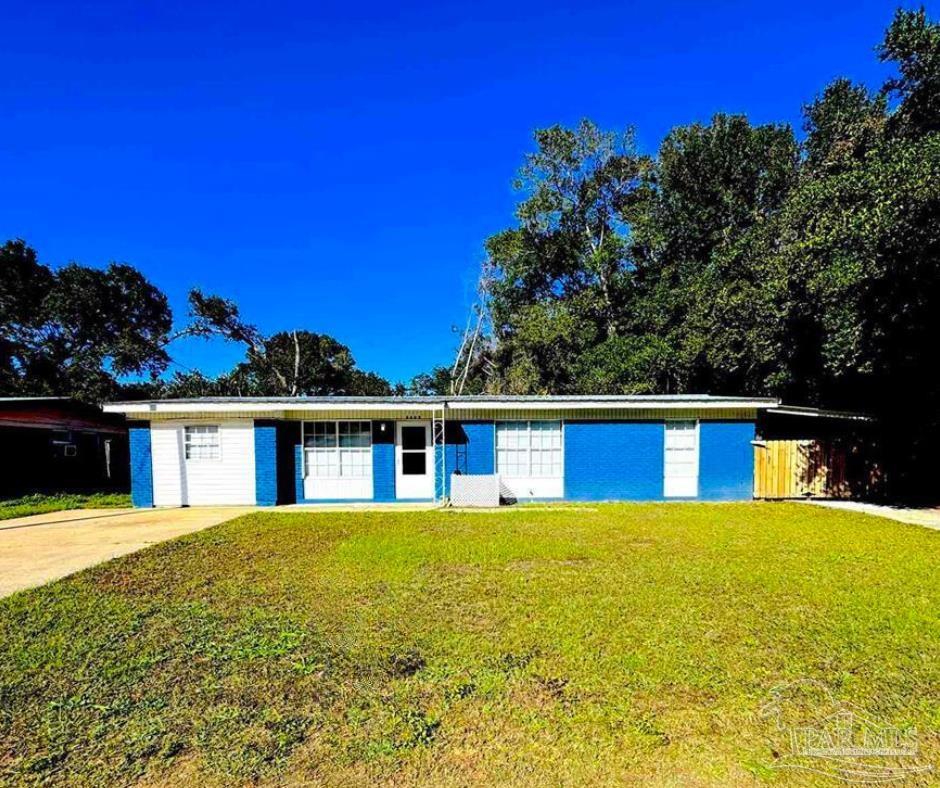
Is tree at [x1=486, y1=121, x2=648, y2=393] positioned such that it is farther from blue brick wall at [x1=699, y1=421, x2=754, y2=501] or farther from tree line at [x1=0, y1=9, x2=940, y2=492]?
blue brick wall at [x1=699, y1=421, x2=754, y2=501]

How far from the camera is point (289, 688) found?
368 centimetres

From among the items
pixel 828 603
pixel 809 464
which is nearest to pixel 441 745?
pixel 828 603

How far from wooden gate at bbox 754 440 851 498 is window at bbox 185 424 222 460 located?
14.5m

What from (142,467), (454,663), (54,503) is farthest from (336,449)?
(454,663)

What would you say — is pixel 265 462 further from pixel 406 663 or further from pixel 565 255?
pixel 565 255

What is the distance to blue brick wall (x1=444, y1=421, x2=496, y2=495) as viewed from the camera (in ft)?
46.0

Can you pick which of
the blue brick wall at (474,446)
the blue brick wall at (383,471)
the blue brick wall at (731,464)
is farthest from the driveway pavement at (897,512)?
the blue brick wall at (383,471)

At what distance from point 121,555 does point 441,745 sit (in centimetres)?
741

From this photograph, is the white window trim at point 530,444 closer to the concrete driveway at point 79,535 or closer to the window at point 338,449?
the window at point 338,449

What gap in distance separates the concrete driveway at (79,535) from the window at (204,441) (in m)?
1.44

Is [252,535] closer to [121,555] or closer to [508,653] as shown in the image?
[121,555]

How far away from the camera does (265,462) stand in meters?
13.8

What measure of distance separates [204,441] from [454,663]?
12300mm

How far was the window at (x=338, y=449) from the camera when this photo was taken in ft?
46.6
